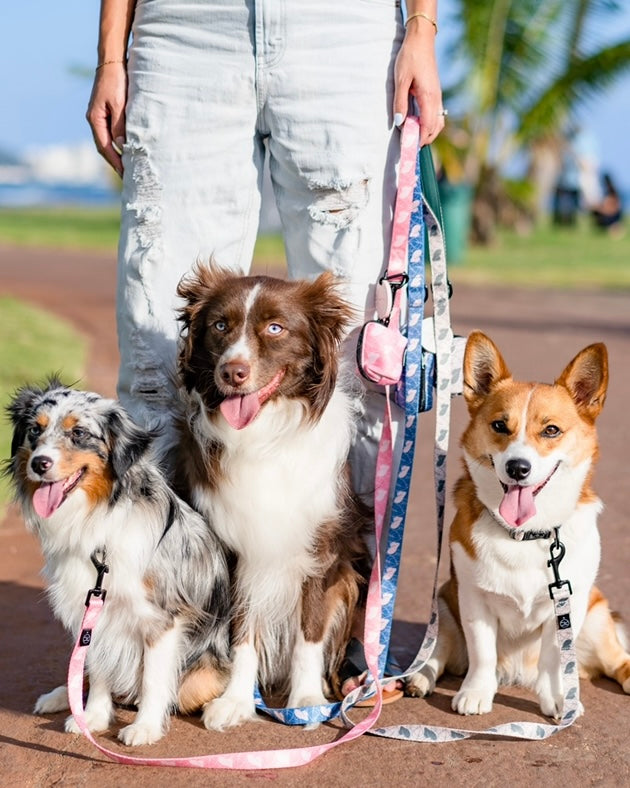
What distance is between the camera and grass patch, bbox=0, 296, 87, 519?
30.1ft

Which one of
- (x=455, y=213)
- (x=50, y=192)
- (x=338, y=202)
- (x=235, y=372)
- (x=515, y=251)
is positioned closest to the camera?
(x=235, y=372)

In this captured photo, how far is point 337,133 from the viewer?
389 cm

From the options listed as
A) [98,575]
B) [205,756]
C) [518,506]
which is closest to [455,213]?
[518,506]

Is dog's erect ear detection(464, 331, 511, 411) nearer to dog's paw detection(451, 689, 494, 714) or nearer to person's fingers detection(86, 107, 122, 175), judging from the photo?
dog's paw detection(451, 689, 494, 714)

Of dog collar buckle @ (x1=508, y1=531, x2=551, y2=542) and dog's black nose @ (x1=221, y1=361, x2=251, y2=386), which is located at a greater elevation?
dog's black nose @ (x1=221, y1=361, x2=251, y2=386)

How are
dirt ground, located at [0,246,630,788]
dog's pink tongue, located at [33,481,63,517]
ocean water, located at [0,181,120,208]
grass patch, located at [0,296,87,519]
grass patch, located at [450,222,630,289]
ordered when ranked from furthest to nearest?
ocean water, located at [0,181,120,208], grass patch, located at [450,222,630,289], grass patch, located at [0,296,87,519], dog's pink tongue, located at [33,481,63,517], dirt ground, located at [0,246,630,788]

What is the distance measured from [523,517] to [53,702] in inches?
67.6

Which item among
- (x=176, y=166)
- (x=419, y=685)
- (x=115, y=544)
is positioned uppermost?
(x=176, y=166)

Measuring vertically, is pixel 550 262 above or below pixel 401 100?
above

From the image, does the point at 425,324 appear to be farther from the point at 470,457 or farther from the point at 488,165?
the point at 488,165

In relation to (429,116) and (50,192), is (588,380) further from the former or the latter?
(50,192)

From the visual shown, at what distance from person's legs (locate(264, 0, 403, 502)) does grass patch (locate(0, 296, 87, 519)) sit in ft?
12.7

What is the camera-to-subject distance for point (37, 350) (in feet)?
34.7

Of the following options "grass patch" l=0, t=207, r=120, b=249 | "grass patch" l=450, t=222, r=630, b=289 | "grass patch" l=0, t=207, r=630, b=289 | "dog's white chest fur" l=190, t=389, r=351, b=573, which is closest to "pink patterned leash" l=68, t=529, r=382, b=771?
"dog's white chest fur" l=190, t=389, r=351, b=573
